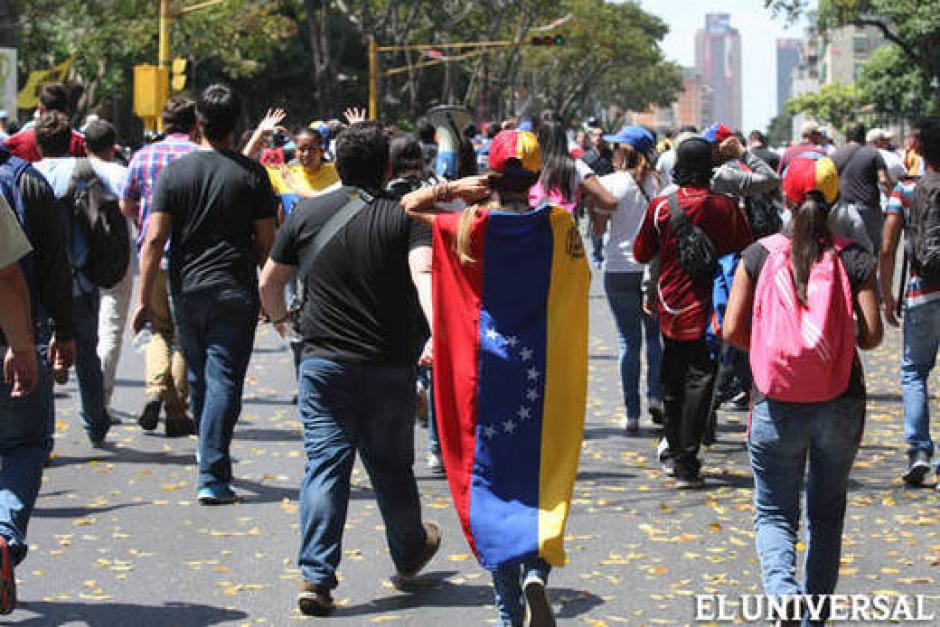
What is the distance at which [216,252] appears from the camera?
8164 millimetres

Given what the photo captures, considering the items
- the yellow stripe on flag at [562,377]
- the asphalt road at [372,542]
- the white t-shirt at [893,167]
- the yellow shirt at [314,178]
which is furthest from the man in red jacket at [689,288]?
the white t-shirt at [893,167]

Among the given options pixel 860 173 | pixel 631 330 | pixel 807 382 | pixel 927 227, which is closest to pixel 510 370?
pixel 807 382

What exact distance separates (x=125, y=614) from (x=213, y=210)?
2537 mm

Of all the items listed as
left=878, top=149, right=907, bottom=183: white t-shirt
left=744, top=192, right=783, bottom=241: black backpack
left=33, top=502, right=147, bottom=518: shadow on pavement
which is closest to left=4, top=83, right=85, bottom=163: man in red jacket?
left=33, top=502, right=147, bottom=518: shadow on pavement

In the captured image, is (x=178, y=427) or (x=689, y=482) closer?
(x=689, y=482)

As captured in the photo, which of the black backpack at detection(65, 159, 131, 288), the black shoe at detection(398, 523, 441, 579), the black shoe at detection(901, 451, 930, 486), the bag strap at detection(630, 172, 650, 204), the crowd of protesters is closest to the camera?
the crowd of protesters

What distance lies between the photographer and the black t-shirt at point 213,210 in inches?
318

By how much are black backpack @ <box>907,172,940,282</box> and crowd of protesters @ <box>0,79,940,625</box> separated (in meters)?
0.01

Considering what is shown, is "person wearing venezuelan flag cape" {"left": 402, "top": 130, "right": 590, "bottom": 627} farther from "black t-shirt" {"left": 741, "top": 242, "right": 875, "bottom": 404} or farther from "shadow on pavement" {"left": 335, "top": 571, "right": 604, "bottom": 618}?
"shadow on pavement" {"left": 335, "top": 571, "right": 604, "bottom": 618}

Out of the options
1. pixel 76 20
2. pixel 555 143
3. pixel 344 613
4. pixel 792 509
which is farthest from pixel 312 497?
pixel 76 20

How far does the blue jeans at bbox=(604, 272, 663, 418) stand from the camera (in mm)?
10109

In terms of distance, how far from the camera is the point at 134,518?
7887 mm

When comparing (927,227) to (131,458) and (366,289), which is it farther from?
(131,458)

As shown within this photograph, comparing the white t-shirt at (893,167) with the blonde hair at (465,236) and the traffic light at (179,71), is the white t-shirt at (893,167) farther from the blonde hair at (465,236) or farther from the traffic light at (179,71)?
the traffic light at (179,71)
